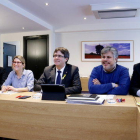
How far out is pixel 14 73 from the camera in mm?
2668

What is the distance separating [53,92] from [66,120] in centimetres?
29

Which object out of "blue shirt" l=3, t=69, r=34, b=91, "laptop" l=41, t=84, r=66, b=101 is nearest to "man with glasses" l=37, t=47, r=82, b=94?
"blue shirt" l=3, t=69, r=34, b=91

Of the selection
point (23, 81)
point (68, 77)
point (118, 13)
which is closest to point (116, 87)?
point (68, 77)

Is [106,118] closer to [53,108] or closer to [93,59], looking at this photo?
[53,108]

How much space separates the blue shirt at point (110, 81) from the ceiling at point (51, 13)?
223 cm

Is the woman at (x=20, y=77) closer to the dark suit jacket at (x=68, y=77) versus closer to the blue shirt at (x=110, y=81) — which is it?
the dark suit jacket at (x=68, y=77)

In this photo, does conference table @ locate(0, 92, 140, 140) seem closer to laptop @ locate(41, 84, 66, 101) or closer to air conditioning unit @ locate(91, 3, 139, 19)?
laptop @ locate(41, 84, 66, 101)

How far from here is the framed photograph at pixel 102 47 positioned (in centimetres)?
551

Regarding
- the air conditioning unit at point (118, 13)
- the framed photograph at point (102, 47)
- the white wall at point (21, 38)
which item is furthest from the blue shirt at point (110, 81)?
the white wall at point (21, 38)

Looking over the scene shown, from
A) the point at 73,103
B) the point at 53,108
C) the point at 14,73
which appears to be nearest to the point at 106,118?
the point at 73,103

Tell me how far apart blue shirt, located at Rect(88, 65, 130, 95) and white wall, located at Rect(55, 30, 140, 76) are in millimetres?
3677

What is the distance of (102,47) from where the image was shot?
568cm

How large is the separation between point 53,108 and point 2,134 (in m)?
0.59

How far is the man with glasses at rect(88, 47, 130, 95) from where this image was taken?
6.37 ft
